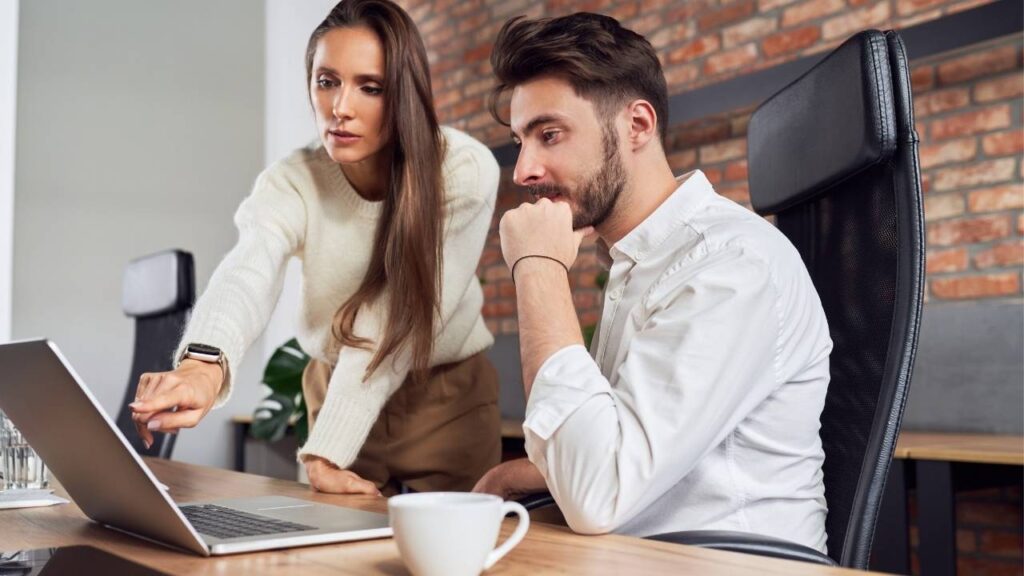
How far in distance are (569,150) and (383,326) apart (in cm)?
40

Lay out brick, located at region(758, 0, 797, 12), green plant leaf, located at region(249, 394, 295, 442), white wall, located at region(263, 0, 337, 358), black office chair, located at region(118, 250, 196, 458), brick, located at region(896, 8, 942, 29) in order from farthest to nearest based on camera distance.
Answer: white wall, located at region(263, 0, 337, 358), green plant leaf, located at region(249, 394, 295, 442), brick, located at region(758, 0, 797, 12), brick, located at region(896, 8, 942, 29), black office chair, located at region(118, 250, 196, 458)

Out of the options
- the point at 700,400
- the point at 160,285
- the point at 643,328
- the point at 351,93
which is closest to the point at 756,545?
the point at 700,400

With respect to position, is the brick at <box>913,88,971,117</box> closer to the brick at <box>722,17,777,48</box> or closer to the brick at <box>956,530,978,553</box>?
the brick at <box>722,17,777,48</box>

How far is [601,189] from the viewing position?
4.46ft

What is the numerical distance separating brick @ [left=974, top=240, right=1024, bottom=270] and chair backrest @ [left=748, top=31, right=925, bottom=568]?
164 centimetres

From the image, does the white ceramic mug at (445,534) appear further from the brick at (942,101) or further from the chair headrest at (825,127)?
the brick at (942,101)

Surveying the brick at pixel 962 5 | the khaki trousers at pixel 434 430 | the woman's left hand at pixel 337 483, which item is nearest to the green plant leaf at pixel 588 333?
the brick at pixel 962 5

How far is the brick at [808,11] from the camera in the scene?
10.6 feet

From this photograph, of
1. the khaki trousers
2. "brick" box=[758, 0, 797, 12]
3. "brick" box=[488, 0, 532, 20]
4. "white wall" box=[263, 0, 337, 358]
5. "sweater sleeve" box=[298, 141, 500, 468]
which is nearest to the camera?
"sweater sleeve" box=[298, 141, 500, 468]

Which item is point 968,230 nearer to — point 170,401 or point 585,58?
point 585,58

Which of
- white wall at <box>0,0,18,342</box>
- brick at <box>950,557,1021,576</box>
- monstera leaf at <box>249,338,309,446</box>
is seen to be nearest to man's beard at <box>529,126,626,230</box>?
brick at <box>950,557,1021,576</box>

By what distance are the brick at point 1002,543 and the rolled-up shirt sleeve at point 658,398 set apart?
6.36ft

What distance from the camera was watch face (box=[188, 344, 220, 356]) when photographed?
1298 mm

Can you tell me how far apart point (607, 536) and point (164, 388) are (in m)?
0.52
